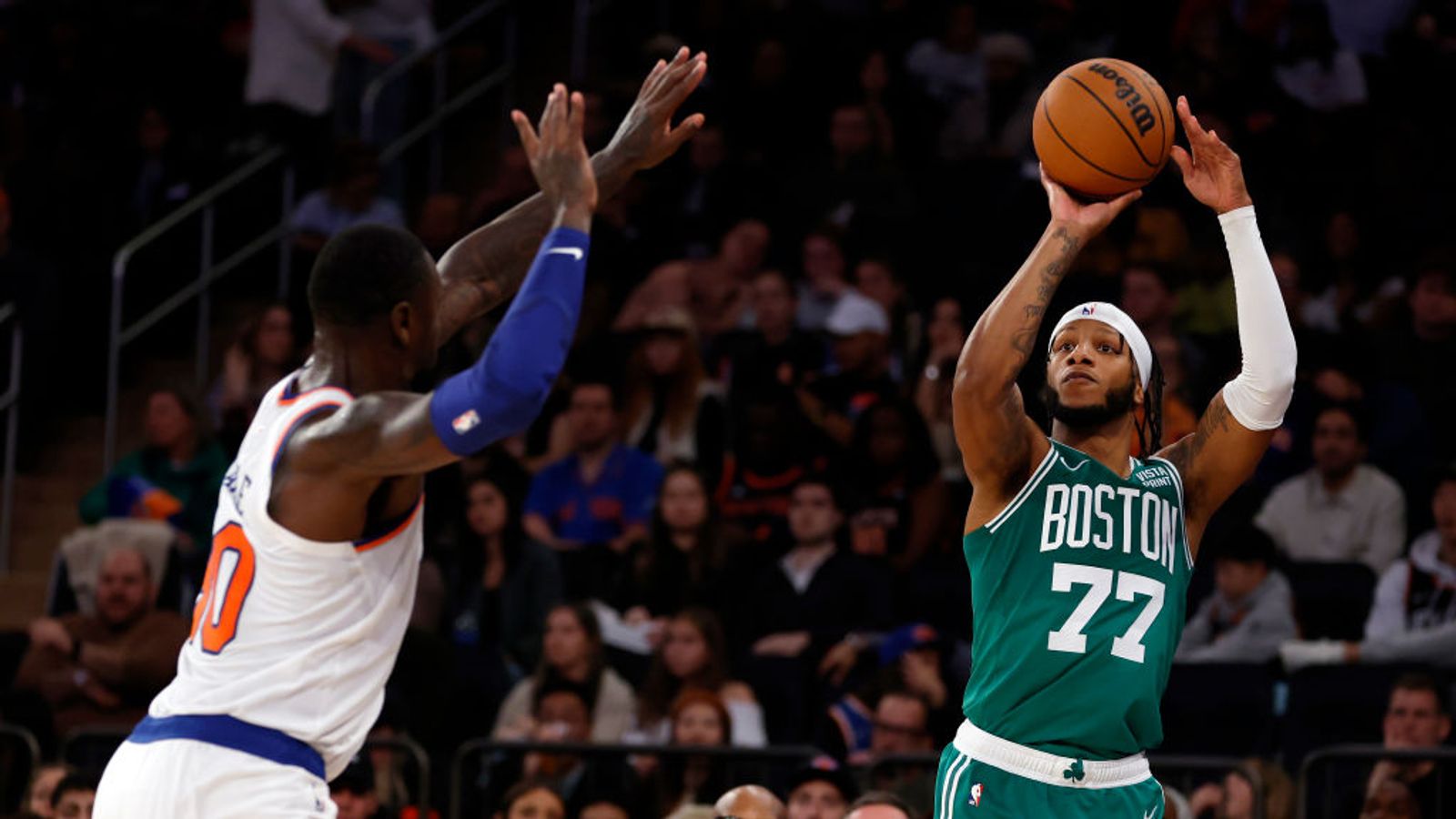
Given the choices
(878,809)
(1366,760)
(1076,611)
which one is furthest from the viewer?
(1366,760)

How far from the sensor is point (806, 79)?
48.6ft

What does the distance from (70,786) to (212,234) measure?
23.3 feet

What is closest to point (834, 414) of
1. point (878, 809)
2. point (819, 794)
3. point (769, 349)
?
point (769, 349)

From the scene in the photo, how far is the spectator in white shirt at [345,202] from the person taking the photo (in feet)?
45.3

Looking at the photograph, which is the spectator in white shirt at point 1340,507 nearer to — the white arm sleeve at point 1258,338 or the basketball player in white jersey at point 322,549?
the white arm sleeve at point 1258,338

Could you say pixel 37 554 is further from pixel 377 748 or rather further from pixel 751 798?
pixel 751 798

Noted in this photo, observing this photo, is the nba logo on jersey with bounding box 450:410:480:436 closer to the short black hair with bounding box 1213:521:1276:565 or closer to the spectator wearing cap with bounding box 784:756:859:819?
the spectator wearing cap with bounding box 784:756:859:819

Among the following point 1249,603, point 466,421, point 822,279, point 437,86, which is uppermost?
point 437,86

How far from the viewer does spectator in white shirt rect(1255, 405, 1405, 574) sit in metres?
10.4

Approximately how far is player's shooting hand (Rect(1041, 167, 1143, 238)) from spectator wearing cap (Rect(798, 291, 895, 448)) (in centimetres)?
579

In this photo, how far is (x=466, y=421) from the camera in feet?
14.2

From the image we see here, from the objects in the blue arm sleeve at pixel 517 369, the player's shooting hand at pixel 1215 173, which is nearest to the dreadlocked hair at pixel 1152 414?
the player's shooting hand at pixel 1215 173

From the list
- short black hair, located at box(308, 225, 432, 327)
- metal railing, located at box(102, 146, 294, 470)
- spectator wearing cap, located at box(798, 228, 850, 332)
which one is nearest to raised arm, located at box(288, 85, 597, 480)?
short black hair, located at box(308, 225, 432, 327)

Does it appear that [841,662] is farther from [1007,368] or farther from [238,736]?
[238,736]
